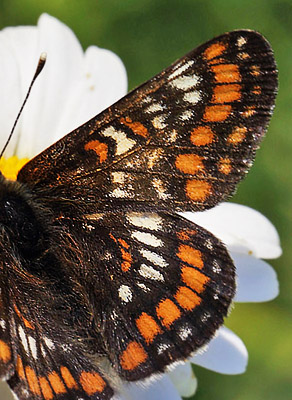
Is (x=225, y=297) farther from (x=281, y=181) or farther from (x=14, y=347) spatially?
(x=281, y=181)

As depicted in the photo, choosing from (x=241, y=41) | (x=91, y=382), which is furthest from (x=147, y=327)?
(x=241, y=41)

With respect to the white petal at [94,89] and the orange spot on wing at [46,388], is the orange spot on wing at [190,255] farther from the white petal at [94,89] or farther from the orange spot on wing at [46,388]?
the white petal at [94,89]

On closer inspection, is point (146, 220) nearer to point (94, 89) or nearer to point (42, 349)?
point (42, 349)

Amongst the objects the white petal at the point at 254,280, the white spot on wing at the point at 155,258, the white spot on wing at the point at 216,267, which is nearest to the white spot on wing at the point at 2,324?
the white spot on wing at the point at 155,258

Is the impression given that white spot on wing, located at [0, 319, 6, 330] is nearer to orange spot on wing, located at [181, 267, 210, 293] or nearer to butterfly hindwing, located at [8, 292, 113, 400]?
butterfly hindwing, located at [8, 292, 113, 400]

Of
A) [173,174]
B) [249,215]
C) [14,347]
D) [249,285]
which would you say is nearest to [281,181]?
[249,215]

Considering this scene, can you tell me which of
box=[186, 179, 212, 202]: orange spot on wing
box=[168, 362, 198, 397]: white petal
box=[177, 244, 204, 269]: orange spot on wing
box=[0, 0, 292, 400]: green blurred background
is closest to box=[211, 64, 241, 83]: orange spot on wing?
box=[186, 179, 212, 202]: orange spot on wing
